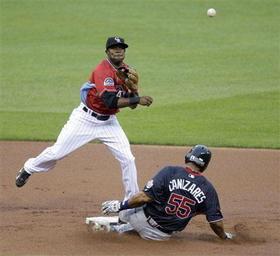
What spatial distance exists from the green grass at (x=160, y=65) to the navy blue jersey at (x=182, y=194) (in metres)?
4.88

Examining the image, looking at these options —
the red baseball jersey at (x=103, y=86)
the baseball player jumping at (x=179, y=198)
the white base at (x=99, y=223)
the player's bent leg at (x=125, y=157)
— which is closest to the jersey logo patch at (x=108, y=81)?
the red baseball jersey at (x=103, y=86)

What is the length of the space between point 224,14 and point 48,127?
13.2 meters

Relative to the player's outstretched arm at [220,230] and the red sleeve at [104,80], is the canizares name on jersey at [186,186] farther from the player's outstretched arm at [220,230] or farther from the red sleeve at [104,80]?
A: the red sleeve at [104,80]

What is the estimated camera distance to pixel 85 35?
2214 centimetres

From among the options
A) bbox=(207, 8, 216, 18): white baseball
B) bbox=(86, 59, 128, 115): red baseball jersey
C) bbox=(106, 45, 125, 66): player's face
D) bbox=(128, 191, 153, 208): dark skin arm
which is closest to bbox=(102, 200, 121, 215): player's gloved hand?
bbox=(128, 191, 153, 208): dark skin arm

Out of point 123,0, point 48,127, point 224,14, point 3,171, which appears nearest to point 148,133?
point 48,127

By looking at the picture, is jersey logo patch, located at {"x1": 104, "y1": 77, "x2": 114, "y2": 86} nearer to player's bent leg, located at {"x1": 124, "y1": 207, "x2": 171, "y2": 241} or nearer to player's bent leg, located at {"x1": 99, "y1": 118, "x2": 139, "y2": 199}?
player's bent leg, located at {"x1": 99, "y1": 118, "x2": 139, "y2": 199}

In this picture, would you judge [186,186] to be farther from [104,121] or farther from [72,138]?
[72,138]

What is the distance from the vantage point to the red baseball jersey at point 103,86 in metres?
7.50

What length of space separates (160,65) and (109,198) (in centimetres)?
1036

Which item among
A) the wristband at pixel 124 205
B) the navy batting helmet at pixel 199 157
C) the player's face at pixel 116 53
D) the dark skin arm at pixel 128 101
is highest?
the player's face at pixel 116 53

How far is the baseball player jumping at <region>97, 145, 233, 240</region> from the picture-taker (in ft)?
22.2

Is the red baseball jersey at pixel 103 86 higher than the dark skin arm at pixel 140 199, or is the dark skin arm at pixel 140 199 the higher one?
the red baseball jersey at pixel 103 86

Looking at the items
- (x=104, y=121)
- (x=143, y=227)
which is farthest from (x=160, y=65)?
(x=143, y=227)
